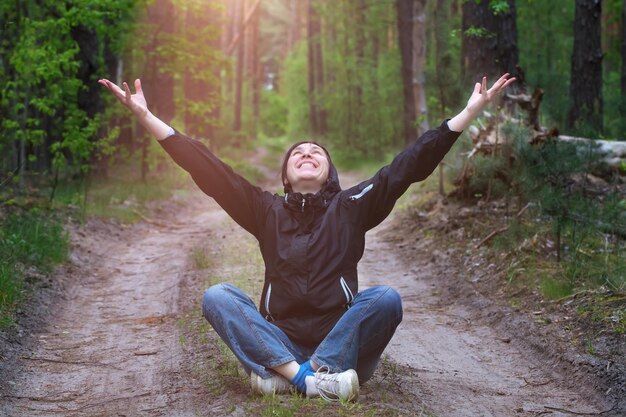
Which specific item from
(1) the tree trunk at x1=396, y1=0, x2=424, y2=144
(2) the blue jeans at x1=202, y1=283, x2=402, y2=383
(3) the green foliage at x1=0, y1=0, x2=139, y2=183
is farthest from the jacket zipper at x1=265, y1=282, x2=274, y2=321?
(1) the tree trunk at x1=396, y1=0, x2=424, y2=144

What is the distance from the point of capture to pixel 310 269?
4.50 meters

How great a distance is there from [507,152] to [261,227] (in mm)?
5470

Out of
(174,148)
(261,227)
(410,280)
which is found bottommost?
(410,280)

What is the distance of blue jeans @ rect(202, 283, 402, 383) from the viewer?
14.5 ft

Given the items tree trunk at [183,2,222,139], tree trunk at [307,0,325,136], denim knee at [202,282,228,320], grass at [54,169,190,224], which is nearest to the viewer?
denim knee at [202,282,228,320]

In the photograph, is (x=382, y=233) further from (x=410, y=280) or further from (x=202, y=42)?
(x=202, y=42)

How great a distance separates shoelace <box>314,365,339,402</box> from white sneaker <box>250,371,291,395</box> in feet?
0.75

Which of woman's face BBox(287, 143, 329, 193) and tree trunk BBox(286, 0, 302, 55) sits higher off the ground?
tree trunk BBox(286, 0, 302, 55)

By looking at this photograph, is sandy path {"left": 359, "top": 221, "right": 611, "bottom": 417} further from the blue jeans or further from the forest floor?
the blue jeans

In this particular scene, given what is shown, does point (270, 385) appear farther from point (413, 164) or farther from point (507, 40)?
point (507, 40)

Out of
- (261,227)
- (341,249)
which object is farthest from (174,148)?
(341,249)

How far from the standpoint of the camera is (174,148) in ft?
15.3

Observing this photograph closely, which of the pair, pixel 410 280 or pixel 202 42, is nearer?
pixel 410 280

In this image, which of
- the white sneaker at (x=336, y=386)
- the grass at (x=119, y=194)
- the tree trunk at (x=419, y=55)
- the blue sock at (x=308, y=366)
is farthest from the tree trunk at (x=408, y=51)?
the white sneaker at (x=336, y=386)
